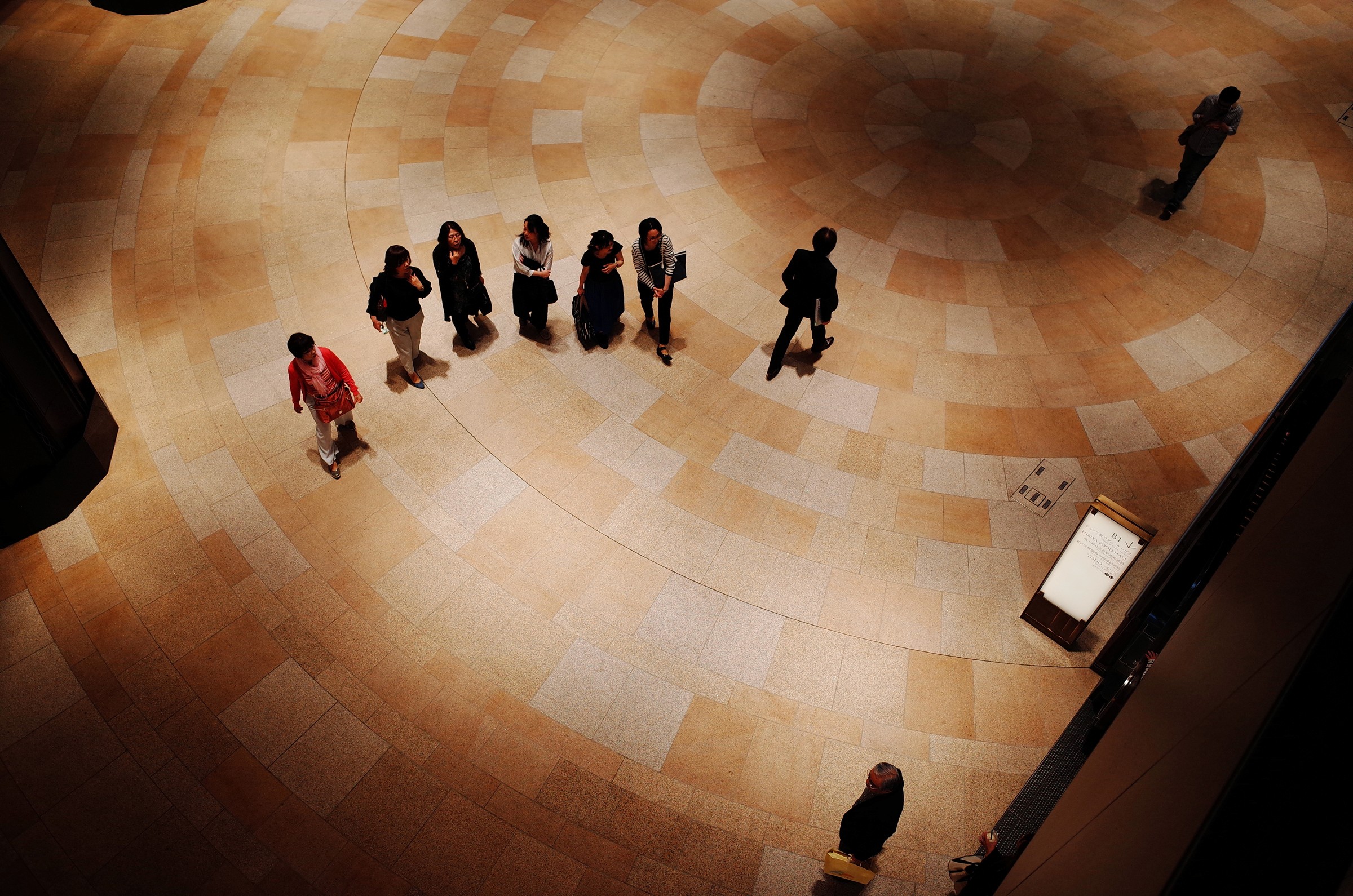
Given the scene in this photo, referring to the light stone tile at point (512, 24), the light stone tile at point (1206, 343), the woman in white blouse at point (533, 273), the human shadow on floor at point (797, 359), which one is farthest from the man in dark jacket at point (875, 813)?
the light stone tile at point (512, 24)

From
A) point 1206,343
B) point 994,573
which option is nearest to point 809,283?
point 994,573

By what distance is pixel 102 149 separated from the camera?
487 inches

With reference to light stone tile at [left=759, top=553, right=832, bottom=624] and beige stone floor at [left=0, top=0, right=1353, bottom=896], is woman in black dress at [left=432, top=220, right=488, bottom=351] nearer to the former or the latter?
beige stone floor at [left=0, top=0, right=1353, bottom=896]

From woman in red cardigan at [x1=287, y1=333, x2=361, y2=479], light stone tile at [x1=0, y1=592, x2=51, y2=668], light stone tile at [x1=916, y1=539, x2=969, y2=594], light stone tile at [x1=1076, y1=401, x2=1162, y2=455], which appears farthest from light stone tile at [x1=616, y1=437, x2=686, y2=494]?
light stone tile at [x1=0, y1=592, x2=51, y2=668]

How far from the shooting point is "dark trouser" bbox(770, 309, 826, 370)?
31.2 ft

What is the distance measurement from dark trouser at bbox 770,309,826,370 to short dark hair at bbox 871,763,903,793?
562 centimetres

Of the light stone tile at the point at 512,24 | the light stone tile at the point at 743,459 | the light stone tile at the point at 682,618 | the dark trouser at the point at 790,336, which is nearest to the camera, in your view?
the light stone tile at the point at 682,618

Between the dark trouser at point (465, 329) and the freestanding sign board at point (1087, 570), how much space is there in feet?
25.9

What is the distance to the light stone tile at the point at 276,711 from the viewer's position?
23.1ft

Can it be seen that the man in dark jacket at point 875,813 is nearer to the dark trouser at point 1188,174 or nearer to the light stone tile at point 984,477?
the light stone tile at point 984,477

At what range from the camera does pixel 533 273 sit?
947 centimetres

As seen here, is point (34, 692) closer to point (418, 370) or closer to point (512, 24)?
point (418, 370)

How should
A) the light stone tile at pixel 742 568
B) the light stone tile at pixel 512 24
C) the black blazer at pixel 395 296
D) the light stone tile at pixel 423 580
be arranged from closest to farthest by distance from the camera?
the light stone tile at pixel 423 580 < the light stone tile at pixel 742 568 < the black blazer at pixel 395 296 < the light stone tile at pixel 512 24

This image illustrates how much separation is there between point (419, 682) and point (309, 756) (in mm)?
1163
